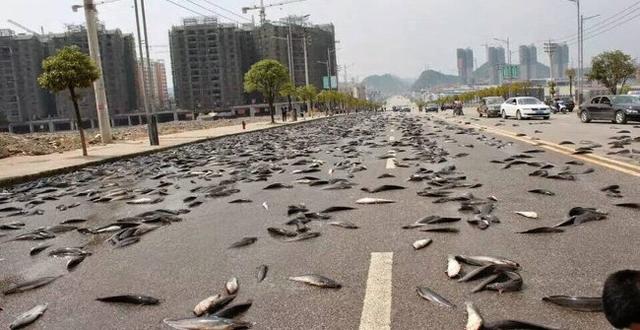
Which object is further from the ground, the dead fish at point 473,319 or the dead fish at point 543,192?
the dead fish at point 473,319

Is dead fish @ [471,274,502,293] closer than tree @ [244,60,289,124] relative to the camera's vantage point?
Yes

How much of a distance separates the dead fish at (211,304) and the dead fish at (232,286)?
0.15 meters

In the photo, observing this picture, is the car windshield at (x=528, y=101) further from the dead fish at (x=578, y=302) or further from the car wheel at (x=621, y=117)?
the dead fish at (x=578, y=302)

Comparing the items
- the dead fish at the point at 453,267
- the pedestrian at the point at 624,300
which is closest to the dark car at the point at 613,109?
the dead fish at the point at 453,267

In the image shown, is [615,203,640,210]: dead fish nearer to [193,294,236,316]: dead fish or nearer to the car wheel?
[193,294,236,316]: dead fish

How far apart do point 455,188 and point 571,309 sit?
5251mm

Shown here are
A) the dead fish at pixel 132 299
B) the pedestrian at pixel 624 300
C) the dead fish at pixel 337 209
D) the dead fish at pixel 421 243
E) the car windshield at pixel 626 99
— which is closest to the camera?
the pedestrian at pixel 624 300

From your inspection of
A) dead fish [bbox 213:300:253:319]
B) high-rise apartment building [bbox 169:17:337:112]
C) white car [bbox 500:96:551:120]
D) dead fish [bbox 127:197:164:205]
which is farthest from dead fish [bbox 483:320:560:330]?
high-rise apartment building [bbox 169:17:337:112]

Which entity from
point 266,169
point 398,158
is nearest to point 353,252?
point 266,169

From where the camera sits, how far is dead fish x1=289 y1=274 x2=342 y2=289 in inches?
179

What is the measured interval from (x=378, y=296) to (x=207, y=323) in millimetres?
1231

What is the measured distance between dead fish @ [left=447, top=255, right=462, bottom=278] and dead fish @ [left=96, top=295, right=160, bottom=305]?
7.51ft

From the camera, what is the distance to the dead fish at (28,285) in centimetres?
505

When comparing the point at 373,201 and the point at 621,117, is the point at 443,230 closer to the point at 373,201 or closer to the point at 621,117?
the point at 373,201
